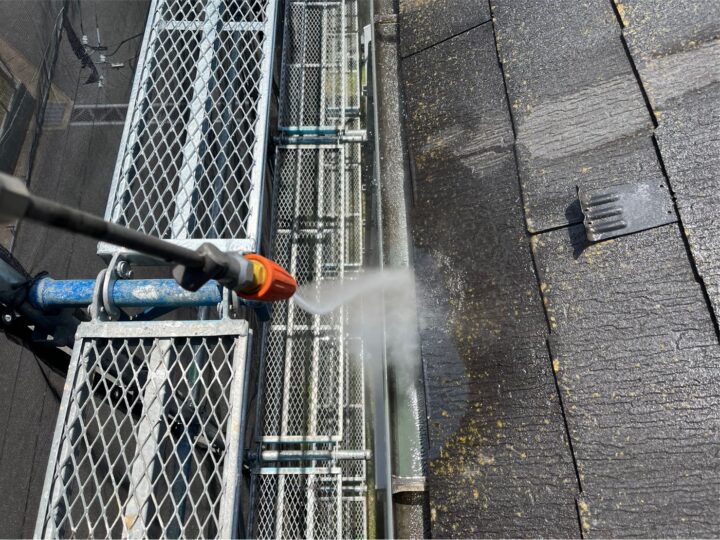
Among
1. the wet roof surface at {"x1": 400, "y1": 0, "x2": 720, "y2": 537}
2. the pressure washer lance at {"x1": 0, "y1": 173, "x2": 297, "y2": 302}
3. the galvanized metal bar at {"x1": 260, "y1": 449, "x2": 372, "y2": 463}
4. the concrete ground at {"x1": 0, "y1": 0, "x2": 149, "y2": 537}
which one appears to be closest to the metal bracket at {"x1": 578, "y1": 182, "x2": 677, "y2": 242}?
the wet roof surface at {"x1": 400, "y1": 0, "x2": 720, "y2": 537}

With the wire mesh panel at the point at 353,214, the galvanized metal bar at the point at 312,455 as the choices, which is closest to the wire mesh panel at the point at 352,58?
the wire mesh panel at the point at 353,214

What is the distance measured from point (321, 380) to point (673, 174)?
11.9 feet

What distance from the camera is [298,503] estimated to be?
15.9 feet

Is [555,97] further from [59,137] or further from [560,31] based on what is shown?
[59,137]

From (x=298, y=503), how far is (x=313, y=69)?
5375 millimetres

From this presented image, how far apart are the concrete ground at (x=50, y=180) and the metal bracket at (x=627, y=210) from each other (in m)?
8.76

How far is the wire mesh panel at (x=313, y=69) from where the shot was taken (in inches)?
240

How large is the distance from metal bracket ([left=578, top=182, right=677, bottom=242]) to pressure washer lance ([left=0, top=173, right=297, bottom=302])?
6.65ft

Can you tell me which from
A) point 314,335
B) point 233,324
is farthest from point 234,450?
point 314,335

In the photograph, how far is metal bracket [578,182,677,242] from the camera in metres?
3.01

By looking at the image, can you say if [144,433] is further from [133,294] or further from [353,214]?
[353,214]

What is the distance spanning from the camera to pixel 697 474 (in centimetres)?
245

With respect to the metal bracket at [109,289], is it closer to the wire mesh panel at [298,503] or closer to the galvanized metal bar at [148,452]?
the galvanized metal bar at [148,452]

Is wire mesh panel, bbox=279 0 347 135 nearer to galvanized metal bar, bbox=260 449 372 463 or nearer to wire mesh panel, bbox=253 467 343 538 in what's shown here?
galvanized metal bar, bbox=260 449 372 463
